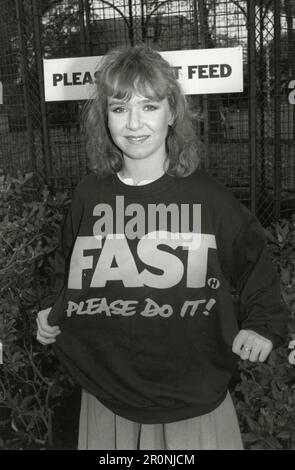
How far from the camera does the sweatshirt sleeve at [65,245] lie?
1.74 m

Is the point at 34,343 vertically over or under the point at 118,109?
under

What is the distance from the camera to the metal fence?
427 cm

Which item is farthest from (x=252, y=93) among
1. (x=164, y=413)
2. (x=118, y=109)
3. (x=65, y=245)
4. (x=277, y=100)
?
(x=164, y=413)

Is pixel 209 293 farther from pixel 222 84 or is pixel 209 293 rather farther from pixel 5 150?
pixel 5 150

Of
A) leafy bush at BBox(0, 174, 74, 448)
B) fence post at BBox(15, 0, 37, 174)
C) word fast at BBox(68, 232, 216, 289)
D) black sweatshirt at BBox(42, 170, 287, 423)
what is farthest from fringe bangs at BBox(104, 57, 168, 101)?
fence post at BBox(15, 0, 37, 174)

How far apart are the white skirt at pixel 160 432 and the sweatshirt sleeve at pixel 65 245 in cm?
30

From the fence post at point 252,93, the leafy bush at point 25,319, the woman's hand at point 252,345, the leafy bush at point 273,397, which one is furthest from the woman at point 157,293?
the fence post at point 252,93

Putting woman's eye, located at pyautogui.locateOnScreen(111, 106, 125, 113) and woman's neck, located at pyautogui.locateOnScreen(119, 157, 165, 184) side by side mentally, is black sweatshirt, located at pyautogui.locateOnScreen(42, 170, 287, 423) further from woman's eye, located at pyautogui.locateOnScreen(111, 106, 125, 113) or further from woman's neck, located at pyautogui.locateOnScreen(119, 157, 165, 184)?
woman's eye, located at pyautogui.locateOnScreen(111, 106, 125, 113)

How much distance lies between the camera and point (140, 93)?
1655mm

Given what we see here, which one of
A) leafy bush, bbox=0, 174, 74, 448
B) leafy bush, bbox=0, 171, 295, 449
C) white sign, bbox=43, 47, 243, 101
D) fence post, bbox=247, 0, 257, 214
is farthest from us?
fence post, bbox=247, 0, 257, 214

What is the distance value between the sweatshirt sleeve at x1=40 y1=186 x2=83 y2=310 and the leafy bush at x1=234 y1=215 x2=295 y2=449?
75 cm

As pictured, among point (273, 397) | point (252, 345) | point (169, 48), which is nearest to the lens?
point (252, 345)

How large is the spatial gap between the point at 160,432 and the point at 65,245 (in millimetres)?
581

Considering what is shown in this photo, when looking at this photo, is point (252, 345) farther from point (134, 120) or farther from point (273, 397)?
point (134, 120)
